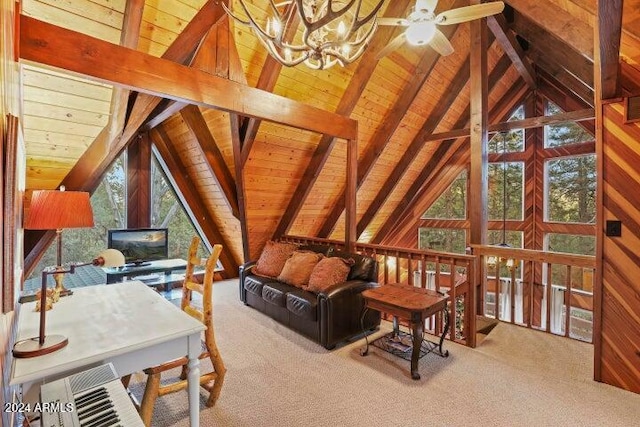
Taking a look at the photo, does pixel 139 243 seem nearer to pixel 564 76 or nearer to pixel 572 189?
pixel 564 76

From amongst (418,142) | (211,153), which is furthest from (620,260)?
(211,153)

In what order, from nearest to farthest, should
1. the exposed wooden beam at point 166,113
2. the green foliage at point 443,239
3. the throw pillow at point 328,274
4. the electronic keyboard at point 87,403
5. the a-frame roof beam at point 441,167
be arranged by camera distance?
the electronic keyboard at point 87,403 → the throw pillow at point 328,274 → the exposed wooden beam at point 166,113 → the a-frame roof beam at point 441,167 → the green foliage at point 443,239

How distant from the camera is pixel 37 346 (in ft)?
4.23

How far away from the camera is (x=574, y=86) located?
19.0 feet

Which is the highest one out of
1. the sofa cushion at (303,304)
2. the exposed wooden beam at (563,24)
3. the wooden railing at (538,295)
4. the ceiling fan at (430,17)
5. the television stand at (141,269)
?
the exposed wooden beam at (563,24)

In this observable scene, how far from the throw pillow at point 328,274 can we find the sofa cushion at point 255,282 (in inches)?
30.4

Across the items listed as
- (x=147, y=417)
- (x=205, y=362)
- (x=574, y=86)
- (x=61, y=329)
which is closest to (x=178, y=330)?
(x=61, y=329)

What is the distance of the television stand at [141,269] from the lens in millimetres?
4129

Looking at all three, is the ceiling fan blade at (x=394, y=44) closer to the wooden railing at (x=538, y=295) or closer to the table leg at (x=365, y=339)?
the wooden railing at (x=538, y=295)

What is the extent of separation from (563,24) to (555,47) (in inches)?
97.5

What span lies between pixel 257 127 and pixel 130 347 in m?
2.95

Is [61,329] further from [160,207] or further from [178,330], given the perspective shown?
[160,207]

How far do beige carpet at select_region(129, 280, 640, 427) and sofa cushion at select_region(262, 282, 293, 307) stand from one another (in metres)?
0.42

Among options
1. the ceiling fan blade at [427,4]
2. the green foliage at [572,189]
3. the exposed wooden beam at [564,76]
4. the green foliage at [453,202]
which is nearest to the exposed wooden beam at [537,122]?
the exposed wooden beam at [564,76]
